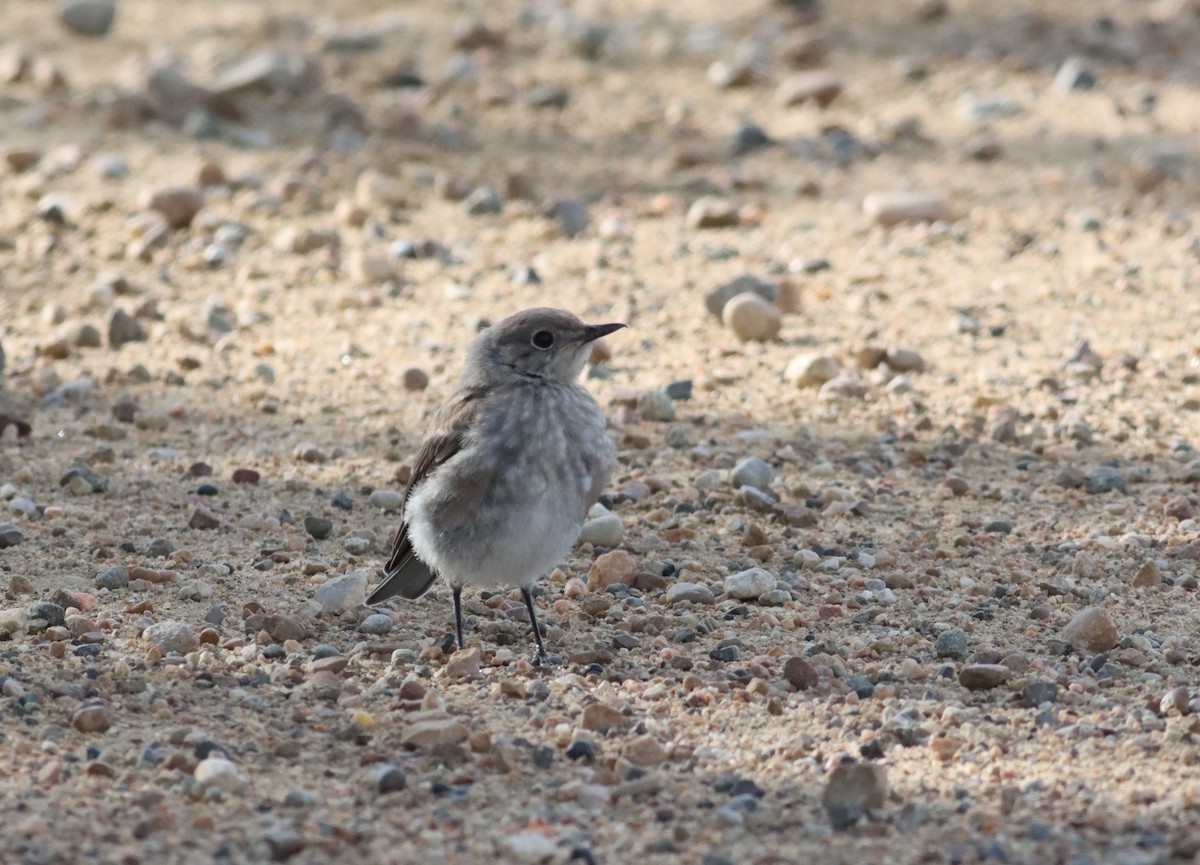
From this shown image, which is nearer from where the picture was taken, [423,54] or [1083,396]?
[1083,396]

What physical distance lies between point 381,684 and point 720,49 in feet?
28.8

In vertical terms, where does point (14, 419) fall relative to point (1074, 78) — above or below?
below

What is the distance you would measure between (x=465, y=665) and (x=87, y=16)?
32.1 ft

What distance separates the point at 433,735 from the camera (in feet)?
17.0

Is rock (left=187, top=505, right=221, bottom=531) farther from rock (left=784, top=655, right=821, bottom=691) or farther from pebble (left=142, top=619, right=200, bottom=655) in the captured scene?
rock (left=784, top=655, right=821, bottom=691)

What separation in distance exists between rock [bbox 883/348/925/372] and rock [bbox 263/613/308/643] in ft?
12.2

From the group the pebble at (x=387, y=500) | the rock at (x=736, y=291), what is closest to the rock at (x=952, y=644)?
the pebble at (x=387, y=500)

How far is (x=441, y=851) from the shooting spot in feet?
15.1

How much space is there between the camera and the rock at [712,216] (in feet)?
34.8

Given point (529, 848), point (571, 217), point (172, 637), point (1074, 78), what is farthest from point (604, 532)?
point (1074, 78)

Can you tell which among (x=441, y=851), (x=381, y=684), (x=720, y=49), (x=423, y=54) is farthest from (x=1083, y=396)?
(x=423, y=54)

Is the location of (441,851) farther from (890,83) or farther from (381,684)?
(890,83)

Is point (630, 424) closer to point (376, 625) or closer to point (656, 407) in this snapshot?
point (656, 407)

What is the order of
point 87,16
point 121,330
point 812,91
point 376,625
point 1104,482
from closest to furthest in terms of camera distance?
point 376,625, point 1104,482, point 121,330, point 812,91, point 87,16
